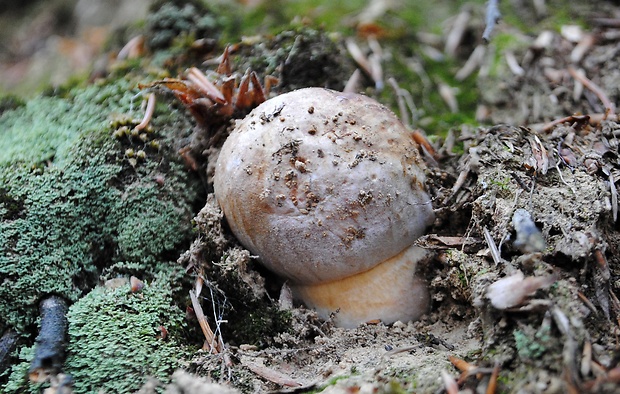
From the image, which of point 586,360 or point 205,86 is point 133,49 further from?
point 586,360

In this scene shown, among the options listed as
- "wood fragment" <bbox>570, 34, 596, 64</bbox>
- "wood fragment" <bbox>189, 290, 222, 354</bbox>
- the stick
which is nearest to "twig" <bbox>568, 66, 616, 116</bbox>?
"wood fragment" <bbox>570, 34, 596, 64</bbox>

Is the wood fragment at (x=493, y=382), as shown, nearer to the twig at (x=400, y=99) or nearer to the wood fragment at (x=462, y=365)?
the wood fragment at (x=462, y=365)

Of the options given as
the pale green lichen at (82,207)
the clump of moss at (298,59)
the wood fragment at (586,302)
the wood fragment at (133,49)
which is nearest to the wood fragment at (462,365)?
the wood fragment at (586,302)

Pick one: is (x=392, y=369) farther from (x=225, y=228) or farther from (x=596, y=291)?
(x=225, y=228)

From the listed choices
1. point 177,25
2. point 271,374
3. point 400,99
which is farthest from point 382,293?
point 177,25

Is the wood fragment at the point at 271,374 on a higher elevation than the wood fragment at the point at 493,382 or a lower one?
lower

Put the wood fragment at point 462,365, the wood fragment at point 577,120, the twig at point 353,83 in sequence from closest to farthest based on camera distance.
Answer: the wood fragment at point 462,365, the wood fragment at point 577,120, the twig at point 353,83

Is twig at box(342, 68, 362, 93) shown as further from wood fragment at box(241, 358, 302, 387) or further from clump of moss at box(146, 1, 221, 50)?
wood fragment at box(241, 358, 302, 387)
